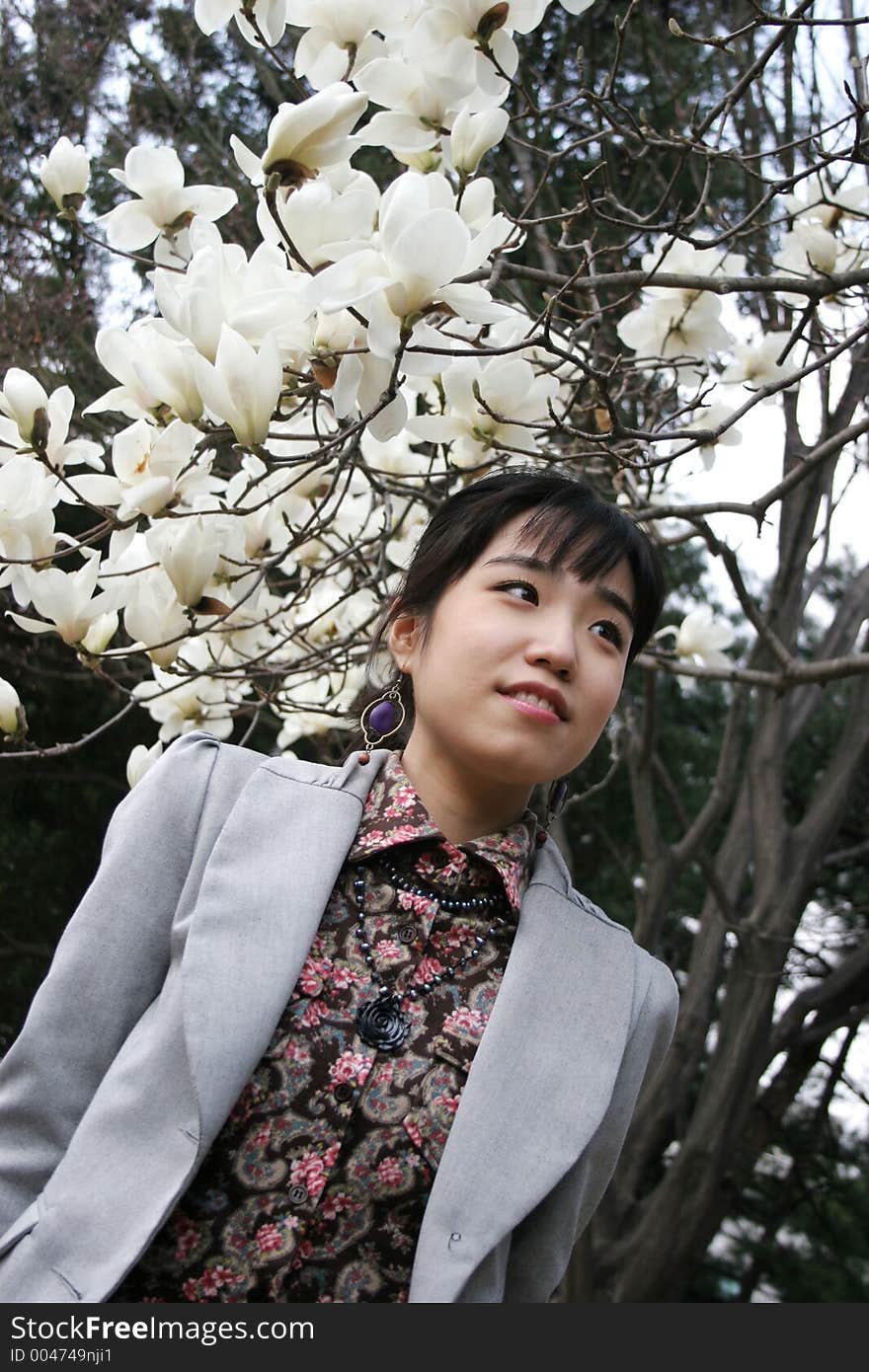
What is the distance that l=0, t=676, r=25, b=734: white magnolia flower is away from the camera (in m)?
1.43

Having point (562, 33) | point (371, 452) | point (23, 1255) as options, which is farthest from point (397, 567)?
point (562, 33)

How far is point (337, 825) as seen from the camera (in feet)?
3.51

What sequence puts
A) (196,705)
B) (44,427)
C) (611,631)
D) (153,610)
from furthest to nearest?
(196,705), (153,610), (44,427), (611,631)

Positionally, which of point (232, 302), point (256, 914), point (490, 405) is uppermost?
point (490, 405)

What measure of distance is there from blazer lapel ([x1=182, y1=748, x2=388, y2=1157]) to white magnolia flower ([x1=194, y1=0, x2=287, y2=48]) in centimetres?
64

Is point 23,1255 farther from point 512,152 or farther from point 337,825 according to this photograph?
point 512,152

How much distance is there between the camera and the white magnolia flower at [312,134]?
101 cm

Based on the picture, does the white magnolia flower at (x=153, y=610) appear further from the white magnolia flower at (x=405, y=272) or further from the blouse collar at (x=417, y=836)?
the white magnolia flower at (x=405, y=272)

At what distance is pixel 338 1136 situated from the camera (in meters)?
0.96

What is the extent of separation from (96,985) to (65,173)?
0.80 meters

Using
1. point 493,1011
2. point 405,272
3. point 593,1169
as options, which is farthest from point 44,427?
point 593,1169

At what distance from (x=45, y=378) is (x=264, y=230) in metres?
1.54

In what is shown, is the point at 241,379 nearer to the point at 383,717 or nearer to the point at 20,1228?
the point at 383,717

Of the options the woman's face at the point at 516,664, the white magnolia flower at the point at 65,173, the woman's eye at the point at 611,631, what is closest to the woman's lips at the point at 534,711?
the woman's face at the point at 516,664
